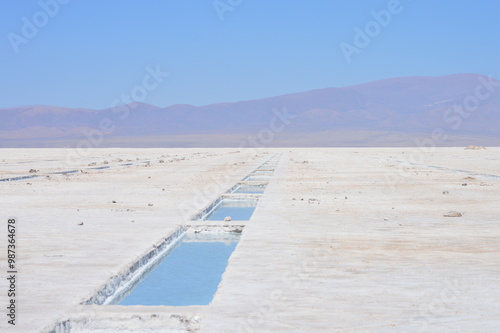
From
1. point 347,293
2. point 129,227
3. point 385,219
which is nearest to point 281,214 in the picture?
point 385,219

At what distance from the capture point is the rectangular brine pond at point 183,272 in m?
5.61

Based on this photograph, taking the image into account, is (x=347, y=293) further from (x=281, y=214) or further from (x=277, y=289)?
(x=281, y=214)

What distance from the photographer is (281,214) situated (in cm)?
1038

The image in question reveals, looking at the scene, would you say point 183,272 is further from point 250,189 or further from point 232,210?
point 250,189

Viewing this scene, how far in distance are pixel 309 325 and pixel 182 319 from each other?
796 mm

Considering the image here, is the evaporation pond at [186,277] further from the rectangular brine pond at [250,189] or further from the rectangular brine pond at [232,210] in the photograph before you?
the rectangular brine pond at [250,189]

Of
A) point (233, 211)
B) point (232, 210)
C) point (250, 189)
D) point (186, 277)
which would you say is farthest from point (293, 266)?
point (250, 189)

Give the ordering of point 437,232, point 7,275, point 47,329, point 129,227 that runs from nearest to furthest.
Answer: point 47,329 → point 7,275 → point 437,232 → point 129,227

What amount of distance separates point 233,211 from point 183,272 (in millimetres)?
5824

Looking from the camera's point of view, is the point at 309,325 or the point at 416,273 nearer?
the point at 309,325

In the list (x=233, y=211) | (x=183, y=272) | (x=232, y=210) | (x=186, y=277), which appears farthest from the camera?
(x=232, y=210)

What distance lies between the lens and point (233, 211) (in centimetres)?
1265

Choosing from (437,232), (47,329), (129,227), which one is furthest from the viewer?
(129,227)

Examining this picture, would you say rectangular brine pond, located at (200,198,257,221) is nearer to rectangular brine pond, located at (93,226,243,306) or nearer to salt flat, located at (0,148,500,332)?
salt flat, located at (0,148,500,332)
